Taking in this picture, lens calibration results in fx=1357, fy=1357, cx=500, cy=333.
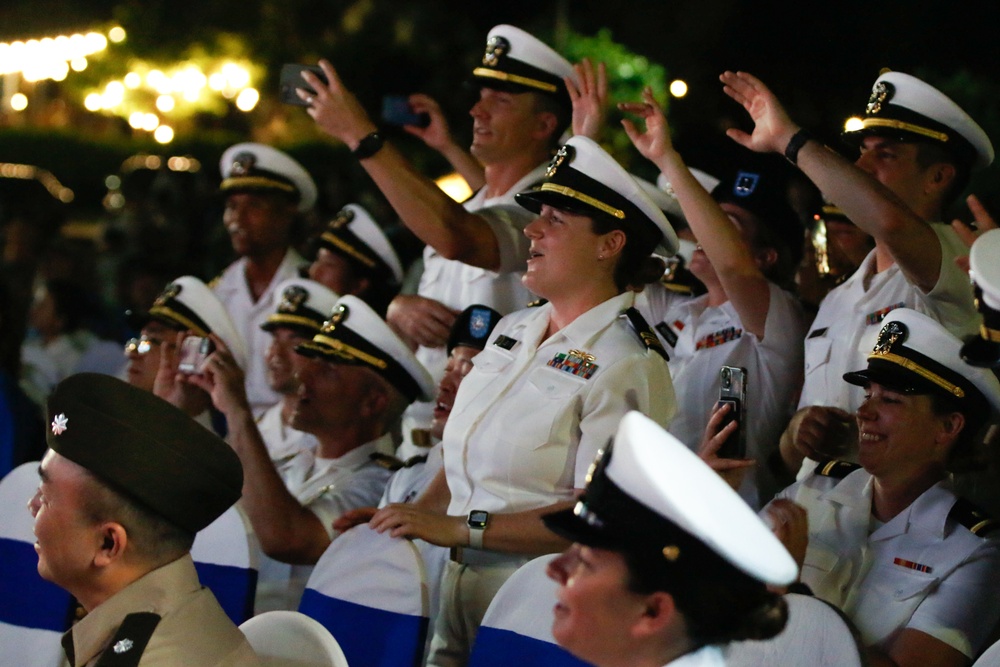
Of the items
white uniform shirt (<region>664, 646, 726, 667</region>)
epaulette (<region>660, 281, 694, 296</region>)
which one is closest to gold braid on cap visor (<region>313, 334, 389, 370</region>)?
epaulette (<region>660, 281, 694, 296</region>)

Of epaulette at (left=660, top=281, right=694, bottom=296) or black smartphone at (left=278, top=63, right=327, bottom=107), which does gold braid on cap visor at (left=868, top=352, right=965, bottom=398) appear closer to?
epaulette at (left=660, top=281, right=694, bottom=296)

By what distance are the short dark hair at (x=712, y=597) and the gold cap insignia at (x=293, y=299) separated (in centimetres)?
303

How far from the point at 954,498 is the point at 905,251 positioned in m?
0.66

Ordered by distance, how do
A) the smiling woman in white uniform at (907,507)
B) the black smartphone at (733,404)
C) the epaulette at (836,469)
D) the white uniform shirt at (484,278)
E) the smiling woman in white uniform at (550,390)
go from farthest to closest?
the white uniform shirt at (484,278) → the epaulette at (836,469) → the smiling woman in white uniform at (550,390) → the smiling woman in white uniform at (907,507) → the black smartphone at (733,404)

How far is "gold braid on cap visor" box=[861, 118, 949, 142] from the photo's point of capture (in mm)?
3773

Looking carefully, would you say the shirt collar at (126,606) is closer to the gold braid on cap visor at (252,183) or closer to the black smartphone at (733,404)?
the black smartphone at (733,404)

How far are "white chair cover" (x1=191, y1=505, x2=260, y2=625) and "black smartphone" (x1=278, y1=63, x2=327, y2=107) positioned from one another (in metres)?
1.45

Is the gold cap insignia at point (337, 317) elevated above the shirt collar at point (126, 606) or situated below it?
above

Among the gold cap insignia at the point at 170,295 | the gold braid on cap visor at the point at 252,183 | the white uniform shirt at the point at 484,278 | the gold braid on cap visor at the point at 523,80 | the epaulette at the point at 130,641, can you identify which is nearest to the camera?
the epaulette at the point at 130,641

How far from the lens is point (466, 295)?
15.0 feet

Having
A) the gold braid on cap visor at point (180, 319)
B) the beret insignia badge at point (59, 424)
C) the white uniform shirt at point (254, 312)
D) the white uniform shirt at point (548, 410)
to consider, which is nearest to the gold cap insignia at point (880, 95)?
the white uniform shirt at point (548, 410)

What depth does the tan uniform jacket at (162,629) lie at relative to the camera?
2.38 m

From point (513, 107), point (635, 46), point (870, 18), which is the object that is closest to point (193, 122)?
point (635, 46)

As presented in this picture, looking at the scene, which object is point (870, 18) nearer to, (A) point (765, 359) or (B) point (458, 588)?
(A) point (765, 359)
